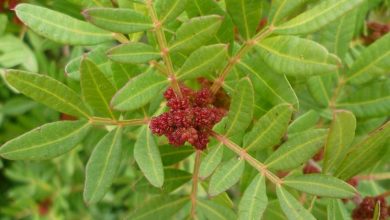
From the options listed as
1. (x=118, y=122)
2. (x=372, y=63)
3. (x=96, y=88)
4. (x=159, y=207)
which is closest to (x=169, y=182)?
A: (x=159, y=207)

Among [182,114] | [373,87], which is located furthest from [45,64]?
[373,87]

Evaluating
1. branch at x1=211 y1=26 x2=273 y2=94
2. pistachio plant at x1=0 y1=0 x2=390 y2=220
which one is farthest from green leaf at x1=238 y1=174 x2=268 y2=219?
Result: branch at x1=211 y1=26 x2=273 y2=94

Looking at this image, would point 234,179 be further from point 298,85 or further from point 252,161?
point 298,85

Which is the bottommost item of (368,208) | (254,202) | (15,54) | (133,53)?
(15,54)

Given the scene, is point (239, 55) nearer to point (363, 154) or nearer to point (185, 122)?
point (185, 122)

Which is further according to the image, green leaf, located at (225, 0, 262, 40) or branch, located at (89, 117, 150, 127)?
branch, located at (89, 117, 150, 127)

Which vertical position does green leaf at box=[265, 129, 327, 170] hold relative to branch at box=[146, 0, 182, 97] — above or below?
below

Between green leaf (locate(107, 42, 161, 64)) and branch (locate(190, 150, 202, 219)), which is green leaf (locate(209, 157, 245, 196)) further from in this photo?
green leaf (locate(107, 42, 161, 64))
